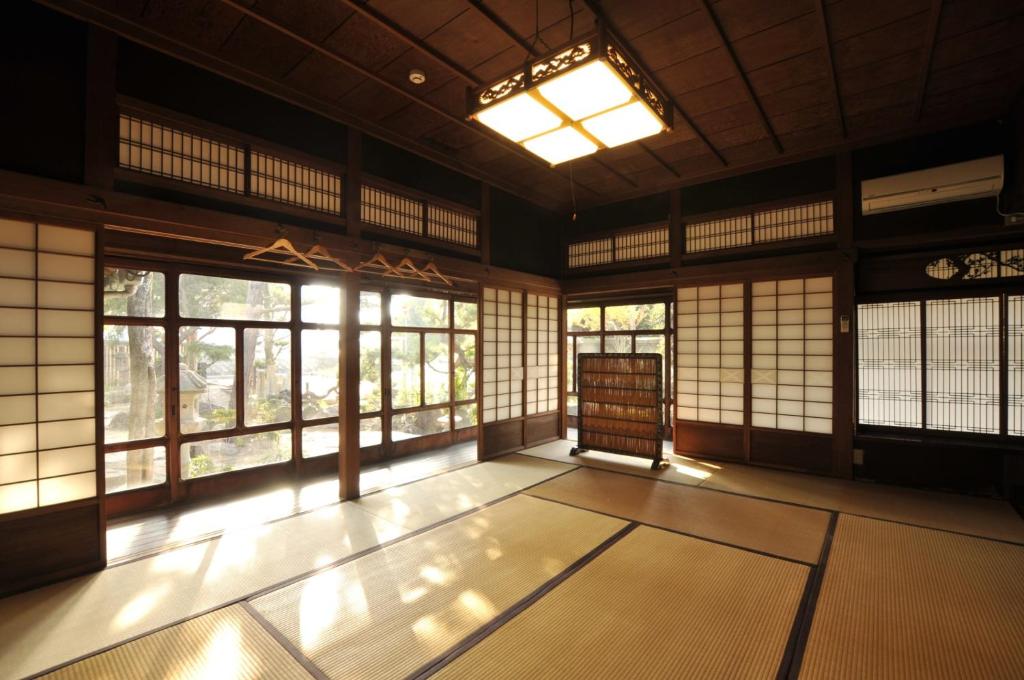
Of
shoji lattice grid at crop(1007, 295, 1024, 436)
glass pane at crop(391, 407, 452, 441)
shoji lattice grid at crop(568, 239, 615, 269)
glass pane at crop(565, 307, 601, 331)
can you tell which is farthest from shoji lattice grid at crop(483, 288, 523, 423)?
shoji lattice grid at crop(1007, 295, 1024, 436)

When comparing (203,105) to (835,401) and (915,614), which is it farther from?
(835,401)

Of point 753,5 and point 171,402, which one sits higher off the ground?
point 753,5

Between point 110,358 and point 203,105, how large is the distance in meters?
2.30

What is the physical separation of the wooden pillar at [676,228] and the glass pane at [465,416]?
12.0 feet

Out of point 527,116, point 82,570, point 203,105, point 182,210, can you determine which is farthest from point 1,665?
point 527,116

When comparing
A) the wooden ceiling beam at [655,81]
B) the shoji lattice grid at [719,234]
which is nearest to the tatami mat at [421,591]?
the wooden ceiling beam at [655,81]

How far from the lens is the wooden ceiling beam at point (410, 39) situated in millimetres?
2889

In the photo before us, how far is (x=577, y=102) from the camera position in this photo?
2.81m

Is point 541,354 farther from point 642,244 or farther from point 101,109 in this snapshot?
point 101,109

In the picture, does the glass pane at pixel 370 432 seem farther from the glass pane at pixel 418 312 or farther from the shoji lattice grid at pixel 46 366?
the shoji lattice grid at pixel 46 366

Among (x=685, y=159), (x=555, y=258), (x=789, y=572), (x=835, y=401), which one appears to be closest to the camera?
(x=789, y=572)

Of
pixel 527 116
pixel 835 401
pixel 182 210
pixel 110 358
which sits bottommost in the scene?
pixel 835 401

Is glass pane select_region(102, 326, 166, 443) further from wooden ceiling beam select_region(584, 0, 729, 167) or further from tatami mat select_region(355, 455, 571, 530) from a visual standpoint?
wooden ceiling beam select_region(584, 0, 729, 167)

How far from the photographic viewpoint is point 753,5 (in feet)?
9.41
